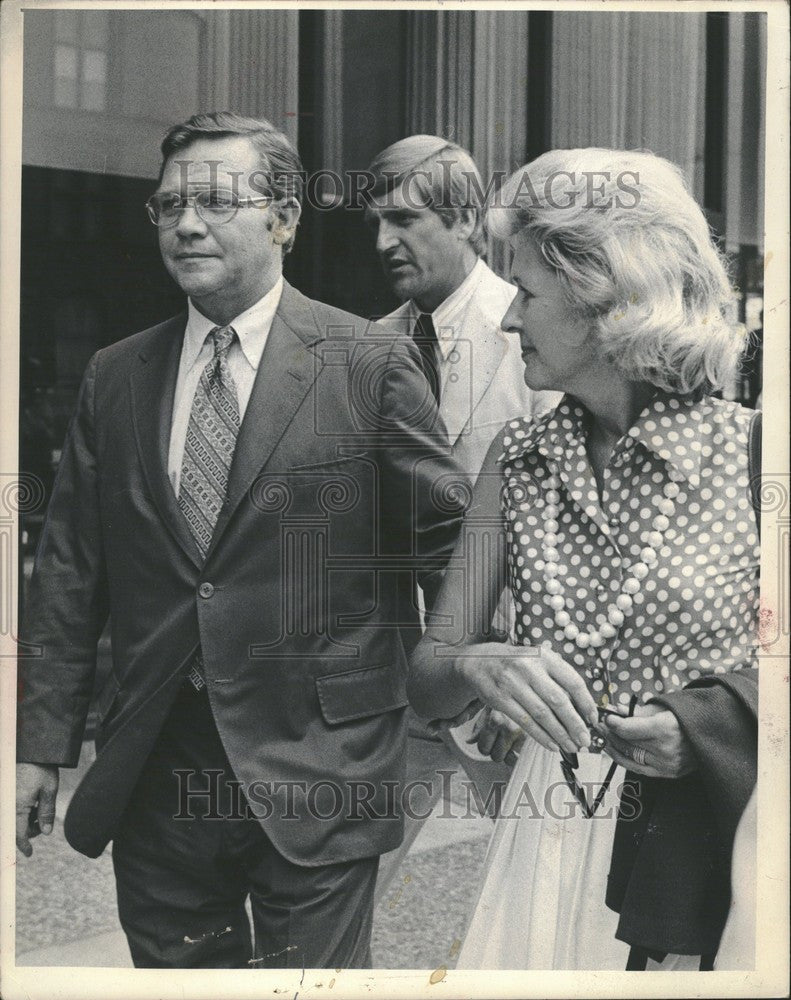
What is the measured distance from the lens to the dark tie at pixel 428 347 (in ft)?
10.1

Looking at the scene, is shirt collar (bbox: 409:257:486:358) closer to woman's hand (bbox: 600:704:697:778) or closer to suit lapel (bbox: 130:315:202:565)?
suit lapel (bbox: 130:315:202:565)

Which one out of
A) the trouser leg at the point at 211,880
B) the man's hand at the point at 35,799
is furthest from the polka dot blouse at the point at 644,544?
the man's hand at the point at 35,799

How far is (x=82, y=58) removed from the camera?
3.10 meters

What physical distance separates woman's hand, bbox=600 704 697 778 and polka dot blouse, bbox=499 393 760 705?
0.19 feet

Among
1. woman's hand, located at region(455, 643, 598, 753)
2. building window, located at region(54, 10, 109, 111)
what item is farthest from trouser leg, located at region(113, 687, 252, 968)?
building window, located at region(54, 10, 109, 111)

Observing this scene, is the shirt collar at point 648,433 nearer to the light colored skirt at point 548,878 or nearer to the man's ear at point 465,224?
the man's ear at point 465,224

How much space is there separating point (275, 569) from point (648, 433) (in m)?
0.96

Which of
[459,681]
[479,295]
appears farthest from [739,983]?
[479,295]

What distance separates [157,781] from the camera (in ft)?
10.1

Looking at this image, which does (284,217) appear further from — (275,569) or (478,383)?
(275,569)

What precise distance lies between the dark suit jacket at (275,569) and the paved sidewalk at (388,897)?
8 centimetres

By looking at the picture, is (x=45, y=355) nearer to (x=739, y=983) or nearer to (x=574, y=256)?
(x=574, y=256)

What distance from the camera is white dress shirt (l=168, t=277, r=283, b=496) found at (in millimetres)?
3047

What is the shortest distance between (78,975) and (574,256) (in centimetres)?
220
